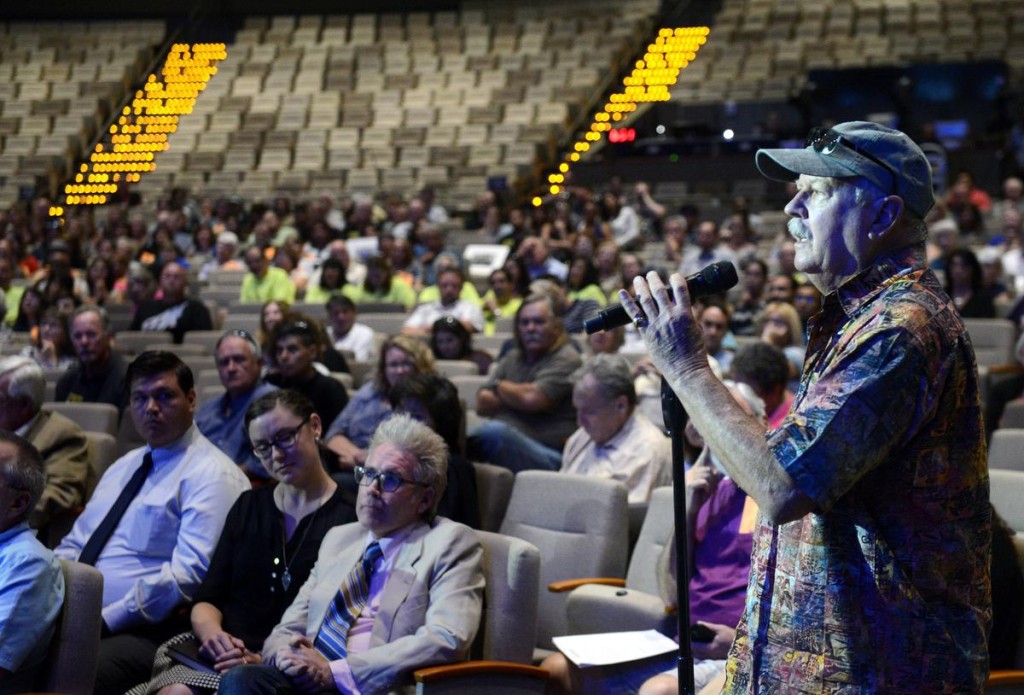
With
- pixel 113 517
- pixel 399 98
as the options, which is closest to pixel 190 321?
pixel 113 517

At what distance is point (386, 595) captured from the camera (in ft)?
8.50

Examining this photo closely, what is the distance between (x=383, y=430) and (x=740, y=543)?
33.6 inches

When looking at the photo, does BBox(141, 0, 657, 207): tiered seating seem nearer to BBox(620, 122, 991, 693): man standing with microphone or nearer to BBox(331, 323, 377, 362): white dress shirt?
BBox(331, 323, 377, 362): white dress shirt

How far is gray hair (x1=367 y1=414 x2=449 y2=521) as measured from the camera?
2672 mm

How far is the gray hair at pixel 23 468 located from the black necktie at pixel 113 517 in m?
0.64

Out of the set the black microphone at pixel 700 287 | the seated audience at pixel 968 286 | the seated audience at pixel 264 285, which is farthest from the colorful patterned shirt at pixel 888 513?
the seated audience at pixel 264 285

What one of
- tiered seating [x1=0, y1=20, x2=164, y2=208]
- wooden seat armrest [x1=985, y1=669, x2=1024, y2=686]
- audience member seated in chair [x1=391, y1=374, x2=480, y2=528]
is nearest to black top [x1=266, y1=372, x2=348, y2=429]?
audience member seated in chair [x1=391, y1=374, x2=480, y2=528]

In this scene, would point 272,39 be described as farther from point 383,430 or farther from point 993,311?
point 383,430

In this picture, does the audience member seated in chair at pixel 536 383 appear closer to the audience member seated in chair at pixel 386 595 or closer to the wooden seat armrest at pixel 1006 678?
the audience member seated in chair at pixel 386 595

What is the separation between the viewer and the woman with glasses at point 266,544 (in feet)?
9.29

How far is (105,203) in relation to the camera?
42.6 ft

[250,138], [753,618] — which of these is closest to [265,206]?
[250,138]

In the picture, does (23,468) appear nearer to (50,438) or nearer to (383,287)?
(50,438)

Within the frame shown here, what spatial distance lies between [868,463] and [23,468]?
1846mm
